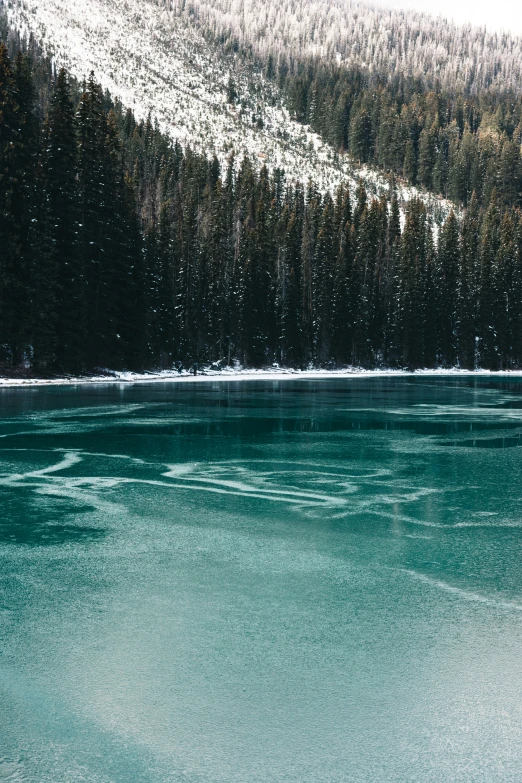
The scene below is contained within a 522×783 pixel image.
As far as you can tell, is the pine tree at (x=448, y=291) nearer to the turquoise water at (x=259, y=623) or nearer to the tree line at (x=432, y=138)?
the tree line at (x=432, y=138)

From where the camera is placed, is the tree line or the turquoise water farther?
the tree line

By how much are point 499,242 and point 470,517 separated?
99825mm

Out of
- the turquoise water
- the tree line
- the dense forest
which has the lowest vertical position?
the turquoise water

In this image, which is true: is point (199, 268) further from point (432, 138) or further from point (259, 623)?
point (432, 138)

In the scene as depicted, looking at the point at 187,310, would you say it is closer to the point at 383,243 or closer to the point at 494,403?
the point at 383,243

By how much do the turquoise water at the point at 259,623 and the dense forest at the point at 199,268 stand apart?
30374 mm

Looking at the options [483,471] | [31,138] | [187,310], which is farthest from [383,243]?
[483,471]

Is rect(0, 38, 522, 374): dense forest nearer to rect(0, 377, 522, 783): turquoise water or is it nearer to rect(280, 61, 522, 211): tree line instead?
rect(0, 377, 522, 783): turquoise water

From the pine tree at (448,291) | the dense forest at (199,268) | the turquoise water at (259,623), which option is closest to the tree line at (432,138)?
the dense forest at (199,268)

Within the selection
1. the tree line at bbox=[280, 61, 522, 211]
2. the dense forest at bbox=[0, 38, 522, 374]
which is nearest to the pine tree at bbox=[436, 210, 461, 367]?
the dense forest at bbox=[0, 38, 522, 374]

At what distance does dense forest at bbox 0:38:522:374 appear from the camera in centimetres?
4116

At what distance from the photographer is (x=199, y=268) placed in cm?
7575

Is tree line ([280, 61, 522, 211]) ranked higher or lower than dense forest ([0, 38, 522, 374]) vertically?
higher

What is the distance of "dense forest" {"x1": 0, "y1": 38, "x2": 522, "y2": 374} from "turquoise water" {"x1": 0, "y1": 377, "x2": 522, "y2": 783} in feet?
99.7
